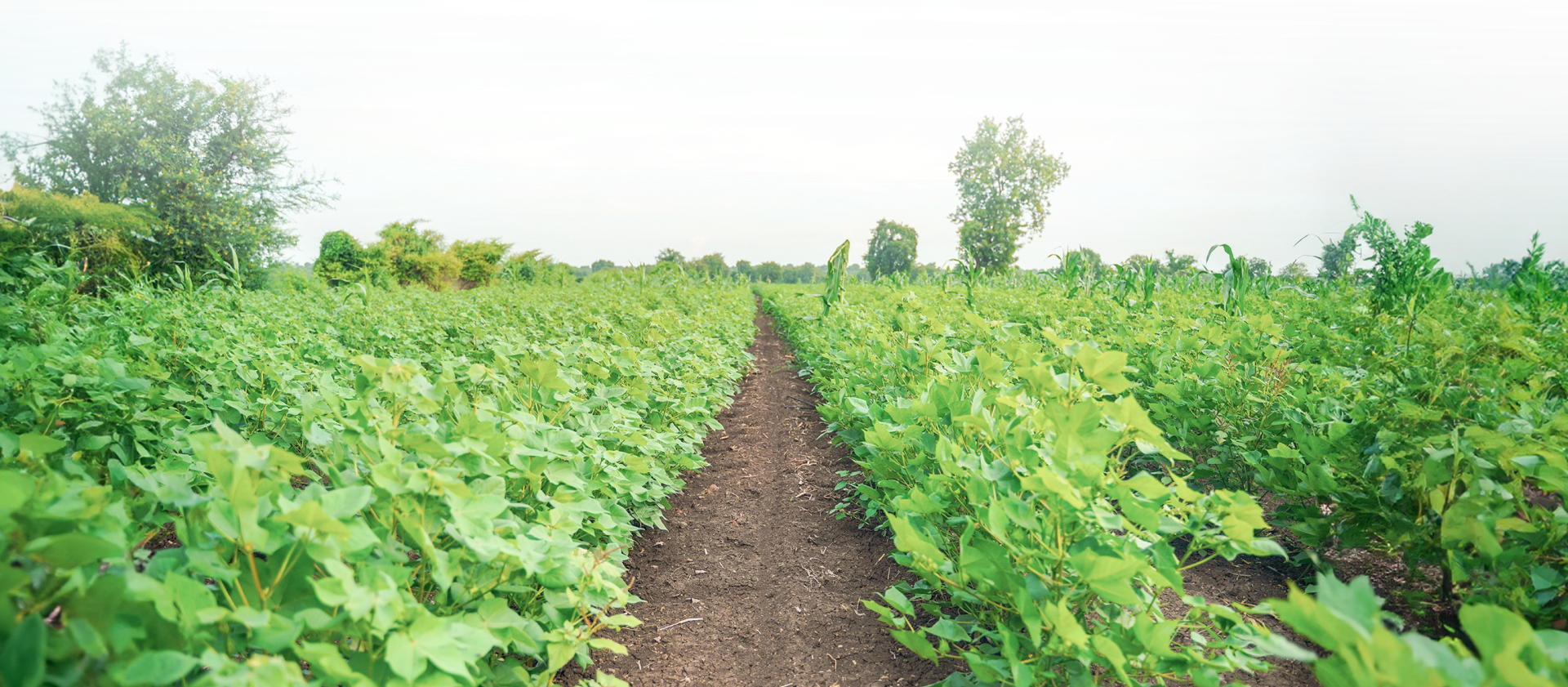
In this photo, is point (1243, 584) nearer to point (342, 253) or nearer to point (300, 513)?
point (300, 513)

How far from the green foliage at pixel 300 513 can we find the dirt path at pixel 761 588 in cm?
36

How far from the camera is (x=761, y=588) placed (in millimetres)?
3109

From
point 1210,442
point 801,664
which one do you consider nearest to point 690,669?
point 801,664

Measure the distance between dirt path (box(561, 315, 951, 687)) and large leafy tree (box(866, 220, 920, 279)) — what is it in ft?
237

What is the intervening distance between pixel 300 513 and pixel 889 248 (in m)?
77.2

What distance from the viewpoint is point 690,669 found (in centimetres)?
247

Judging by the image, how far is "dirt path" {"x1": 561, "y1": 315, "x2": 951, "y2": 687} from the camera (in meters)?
2.46

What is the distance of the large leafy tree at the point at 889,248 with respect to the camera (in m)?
75.8

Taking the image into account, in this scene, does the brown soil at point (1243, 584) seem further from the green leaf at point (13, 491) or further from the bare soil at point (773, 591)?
the green leaf at point (13, 491)

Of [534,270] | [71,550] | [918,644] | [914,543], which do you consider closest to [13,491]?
[71,550]

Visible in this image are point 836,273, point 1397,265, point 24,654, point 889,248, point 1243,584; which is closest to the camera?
point 24,654

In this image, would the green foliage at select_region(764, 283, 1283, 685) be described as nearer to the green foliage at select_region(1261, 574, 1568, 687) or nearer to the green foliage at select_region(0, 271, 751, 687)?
the green foliage at select_region(1261, 574, 1568, 687)

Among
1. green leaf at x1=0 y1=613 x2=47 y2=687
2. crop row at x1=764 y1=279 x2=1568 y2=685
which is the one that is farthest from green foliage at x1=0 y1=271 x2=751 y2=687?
crop row at x1=764 y1=279 x2=1568 y2=685

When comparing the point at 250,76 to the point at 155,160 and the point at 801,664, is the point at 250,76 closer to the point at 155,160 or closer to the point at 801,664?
the point at 155,160
